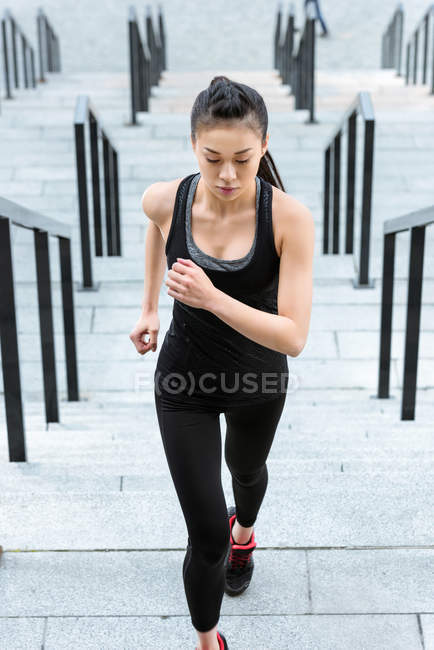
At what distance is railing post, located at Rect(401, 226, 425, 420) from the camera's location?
3.54 meters

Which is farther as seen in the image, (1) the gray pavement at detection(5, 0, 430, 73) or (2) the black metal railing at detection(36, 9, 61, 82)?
(1) the gray pavement at detection(5, 0, 430, 73)

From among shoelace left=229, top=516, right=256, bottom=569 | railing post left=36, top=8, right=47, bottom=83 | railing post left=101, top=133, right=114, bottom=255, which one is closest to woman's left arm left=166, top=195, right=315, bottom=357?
shoelace left=229, top=516, right=256, bottom=569

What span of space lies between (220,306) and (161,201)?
14.4 inches

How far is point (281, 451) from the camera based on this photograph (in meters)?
3.30

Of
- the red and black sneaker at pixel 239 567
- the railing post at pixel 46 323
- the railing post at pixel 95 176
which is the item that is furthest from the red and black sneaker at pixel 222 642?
the railing post at pixel 95 176

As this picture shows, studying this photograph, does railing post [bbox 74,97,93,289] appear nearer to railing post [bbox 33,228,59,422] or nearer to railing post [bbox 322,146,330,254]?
railing post [bbox 322,146,330,254]

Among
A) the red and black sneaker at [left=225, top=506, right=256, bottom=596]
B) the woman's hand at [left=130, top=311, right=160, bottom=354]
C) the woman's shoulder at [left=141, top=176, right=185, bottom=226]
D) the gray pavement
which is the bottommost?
the gray pavement

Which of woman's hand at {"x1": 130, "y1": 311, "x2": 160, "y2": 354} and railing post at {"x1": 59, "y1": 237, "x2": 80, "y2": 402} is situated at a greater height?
woman's hand at {"x1": 130, "y1": 311, "x2": 160, "y2": 354}

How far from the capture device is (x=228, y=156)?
1.94 metres

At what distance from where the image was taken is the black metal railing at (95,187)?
17.2 feet

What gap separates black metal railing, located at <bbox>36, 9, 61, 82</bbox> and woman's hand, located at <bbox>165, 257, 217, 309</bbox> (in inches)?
352

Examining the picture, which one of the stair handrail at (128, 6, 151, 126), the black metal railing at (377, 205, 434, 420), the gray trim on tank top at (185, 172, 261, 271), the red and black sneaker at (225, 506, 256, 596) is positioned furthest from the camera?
the stair handrail at (128, 6, 151, 126)

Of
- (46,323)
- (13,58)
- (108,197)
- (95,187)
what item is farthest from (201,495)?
(13,58)

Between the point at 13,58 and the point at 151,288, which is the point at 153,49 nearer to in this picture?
the point at 13,58
